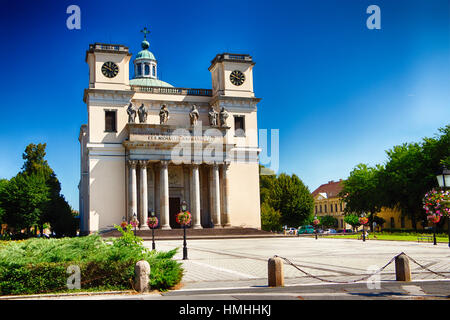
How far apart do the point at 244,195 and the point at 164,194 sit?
10303 millimetres

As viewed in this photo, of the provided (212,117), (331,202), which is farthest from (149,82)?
(331,202)

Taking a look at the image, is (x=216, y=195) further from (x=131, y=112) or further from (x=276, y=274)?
(x=276, y=274)

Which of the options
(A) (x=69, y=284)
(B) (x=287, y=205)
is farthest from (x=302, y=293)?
(B) (x=287, y=205)

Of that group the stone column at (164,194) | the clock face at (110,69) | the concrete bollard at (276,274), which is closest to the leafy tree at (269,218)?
the stone column at (164,194)

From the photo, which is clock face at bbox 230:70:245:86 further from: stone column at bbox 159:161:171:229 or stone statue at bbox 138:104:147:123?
stone column at bbox 159:161:171:229

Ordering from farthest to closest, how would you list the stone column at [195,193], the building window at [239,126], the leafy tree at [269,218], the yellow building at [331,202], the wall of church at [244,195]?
the yellow building at [331,202]
the leafy tree at [269,218]
the building window at [239,126]
the wall of church at [244,195]
the stone column at [195,193]

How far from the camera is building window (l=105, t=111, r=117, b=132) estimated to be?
52.0 m

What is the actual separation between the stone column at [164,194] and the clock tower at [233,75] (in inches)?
483

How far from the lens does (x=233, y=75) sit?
5741 centimetres

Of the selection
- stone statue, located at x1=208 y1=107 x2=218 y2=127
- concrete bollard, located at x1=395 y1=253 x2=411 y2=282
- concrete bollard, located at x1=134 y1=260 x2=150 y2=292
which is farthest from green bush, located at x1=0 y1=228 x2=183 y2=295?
stone statue, located at x1=208 y1=107 x2=218 y2=127

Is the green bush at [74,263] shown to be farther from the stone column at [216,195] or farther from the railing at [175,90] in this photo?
the railing at [175,90]

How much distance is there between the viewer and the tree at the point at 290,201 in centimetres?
7331

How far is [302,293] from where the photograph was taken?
11352 millimetres

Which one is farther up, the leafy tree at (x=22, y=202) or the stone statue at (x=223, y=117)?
the stone statue at (x=223, y=117)
